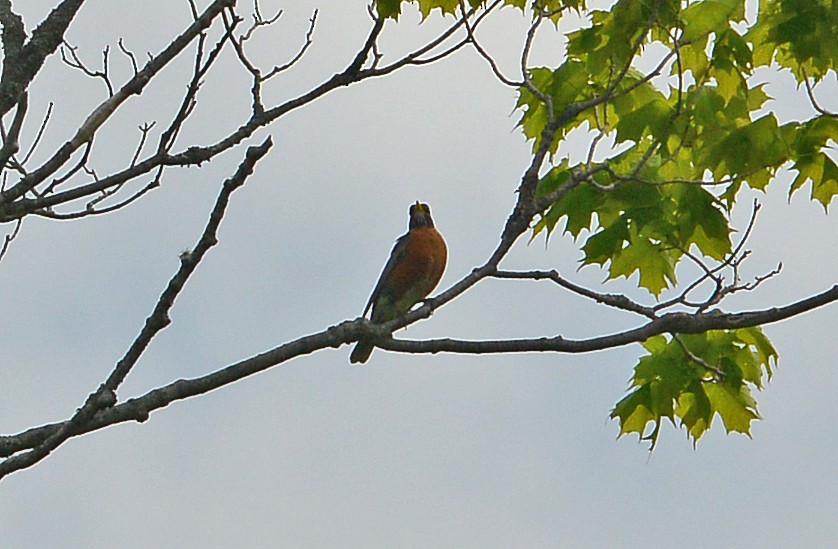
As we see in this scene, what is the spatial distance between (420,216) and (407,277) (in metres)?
0.79

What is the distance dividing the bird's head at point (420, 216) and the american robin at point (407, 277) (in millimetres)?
264

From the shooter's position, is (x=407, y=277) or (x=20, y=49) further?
(x=407, y=277)

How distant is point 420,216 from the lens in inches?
336

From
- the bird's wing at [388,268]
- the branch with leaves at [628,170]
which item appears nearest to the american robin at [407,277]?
the bird's wing at [388,268]

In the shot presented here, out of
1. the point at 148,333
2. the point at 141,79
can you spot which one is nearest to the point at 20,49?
the point at 141,79

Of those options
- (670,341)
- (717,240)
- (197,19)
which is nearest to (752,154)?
(717,240)

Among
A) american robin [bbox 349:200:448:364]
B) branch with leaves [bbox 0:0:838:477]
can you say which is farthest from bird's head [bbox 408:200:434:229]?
branch with leaves [bbox 0:0:838:477]

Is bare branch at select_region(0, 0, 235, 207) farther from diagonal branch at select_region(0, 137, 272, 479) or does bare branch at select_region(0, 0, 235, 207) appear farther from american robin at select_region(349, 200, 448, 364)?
american robin at select_region(349, 200, 448, 364)

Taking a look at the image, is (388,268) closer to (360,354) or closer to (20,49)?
(360,354)

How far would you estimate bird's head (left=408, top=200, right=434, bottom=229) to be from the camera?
27.9 feet

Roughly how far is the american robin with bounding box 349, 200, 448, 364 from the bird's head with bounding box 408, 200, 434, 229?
26cm

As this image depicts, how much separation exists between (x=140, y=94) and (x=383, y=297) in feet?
13.2

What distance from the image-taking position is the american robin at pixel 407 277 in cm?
785

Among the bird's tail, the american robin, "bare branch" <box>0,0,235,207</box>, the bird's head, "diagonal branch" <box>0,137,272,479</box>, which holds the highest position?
the bird's head
